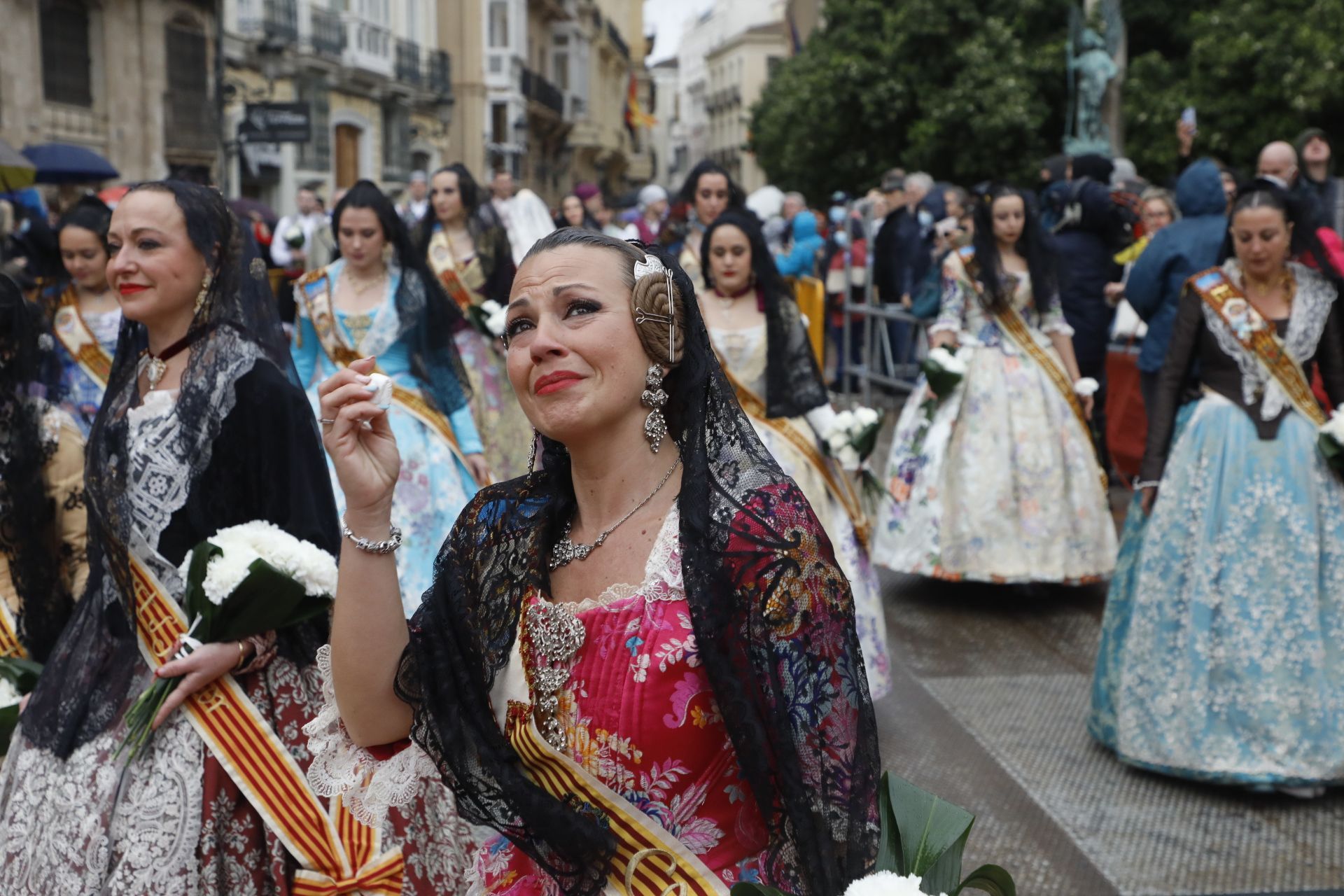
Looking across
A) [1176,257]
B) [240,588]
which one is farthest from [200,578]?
[1176,257]

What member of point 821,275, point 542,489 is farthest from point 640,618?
point 821,275

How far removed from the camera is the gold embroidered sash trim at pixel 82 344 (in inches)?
235

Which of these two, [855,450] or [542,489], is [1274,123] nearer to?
[855,450]

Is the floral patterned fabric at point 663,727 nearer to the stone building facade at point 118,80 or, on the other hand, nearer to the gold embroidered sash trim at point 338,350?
the gold embroidered sash trim at point 338,350

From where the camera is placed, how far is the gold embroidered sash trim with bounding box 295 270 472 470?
575 centimetres

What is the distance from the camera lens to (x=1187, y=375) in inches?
206

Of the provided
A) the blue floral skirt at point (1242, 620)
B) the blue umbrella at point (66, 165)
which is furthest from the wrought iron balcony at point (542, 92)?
the blue floral skirt at point (1242, 620)

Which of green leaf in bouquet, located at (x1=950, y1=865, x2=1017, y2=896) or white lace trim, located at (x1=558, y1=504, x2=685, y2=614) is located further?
white lace trim, located at (x1=558, y1=504, x2=685, y2=614)

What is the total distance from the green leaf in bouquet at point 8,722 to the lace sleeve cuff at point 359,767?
1.40 metres

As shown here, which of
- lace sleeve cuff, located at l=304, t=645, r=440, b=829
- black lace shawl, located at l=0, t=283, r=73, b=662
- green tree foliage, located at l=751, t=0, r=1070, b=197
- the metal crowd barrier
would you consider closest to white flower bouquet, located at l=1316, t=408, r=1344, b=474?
lace sleeve cuff, located at l=304, t=645, r=440, b=829

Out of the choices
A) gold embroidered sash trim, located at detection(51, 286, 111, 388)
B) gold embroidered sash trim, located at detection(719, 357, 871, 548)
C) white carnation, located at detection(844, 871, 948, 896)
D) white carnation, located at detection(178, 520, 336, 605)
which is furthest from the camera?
gold embroidered sash trim, located at detection(51, 286, 111, 388)

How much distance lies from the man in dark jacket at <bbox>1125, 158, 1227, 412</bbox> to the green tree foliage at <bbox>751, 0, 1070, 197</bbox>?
51.8ft

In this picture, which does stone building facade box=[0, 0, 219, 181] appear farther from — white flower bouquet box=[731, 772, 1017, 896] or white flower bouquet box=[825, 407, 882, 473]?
white flower bouquet box=[731, 772, 1017, 896]

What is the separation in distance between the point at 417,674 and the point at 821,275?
14.7m
